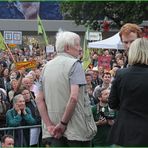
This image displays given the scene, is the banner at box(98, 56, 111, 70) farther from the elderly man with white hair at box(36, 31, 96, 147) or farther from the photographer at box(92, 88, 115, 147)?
the elderly man with white hair at box(36, 31, 96, 147)

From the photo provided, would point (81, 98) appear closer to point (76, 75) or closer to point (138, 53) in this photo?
point (76, 75)

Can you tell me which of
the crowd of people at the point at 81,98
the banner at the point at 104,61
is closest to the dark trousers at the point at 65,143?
the crowd of people at the point at 81,98

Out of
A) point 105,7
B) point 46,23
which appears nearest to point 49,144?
point 105,7

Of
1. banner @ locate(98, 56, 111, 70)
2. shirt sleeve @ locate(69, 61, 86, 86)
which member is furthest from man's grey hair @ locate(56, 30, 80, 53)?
banner @ locate(98, 56, 111, 70)

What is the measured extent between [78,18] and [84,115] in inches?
1610

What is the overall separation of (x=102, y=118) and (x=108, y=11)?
36.5 meters

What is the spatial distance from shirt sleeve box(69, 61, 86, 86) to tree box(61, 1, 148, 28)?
3361 centimetres

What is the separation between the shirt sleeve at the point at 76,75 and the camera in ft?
16.1

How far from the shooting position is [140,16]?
38969 mm

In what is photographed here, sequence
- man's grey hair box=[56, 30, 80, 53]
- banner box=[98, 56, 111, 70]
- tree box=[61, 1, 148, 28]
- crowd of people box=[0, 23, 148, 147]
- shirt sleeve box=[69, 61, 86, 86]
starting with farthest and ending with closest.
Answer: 1. tree box=[61, 1, 148, 28]
2. banner box=[98, 56, 111, 70]
3. man's grey hair box=[56, 30, 80, 53]
4. shirt sleeve box=[69, 61, 86, 86]
5. crowd of people box=[0, 23, 148, 147]

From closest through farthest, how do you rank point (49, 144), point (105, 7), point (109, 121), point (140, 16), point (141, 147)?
point (141, 147), point (49, 144), point (109, 121), point (140, 16), point (105, 7)

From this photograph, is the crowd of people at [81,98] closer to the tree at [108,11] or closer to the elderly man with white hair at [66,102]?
the elderly man with white hair at [66,102]

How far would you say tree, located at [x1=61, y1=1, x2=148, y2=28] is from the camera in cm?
3925

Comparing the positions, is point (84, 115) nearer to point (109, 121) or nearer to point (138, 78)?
point (138, 78)
